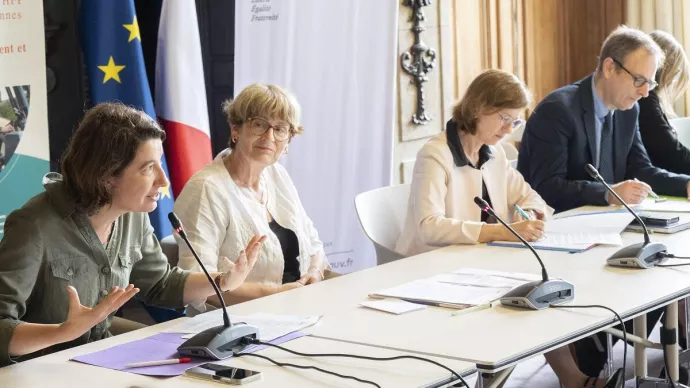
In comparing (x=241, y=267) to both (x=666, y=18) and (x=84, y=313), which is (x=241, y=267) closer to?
→ (x=84, y=313)

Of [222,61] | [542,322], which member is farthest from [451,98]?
[542,322]

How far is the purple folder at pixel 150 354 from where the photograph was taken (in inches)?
78.8

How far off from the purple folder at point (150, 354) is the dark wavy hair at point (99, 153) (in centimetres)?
36

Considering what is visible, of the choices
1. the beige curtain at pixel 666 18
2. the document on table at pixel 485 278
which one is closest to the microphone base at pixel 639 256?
the document on table at pixel 485 278

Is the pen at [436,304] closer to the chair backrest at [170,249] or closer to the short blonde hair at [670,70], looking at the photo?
the chair backrest at [170,249]

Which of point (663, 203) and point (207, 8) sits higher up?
point (207, 8)

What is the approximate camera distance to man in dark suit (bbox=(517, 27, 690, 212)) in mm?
3865

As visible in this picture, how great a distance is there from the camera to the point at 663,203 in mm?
3846

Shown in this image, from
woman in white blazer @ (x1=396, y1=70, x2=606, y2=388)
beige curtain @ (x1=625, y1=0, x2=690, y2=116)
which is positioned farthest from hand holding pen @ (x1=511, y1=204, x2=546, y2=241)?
beige curtain @ (x1=625, y1=0, x2=690, y2=116)

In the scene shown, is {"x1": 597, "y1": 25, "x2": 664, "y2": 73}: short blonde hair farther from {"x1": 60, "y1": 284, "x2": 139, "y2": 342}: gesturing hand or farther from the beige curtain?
{"x1": 60, "y1": 284, "x2": 139, "y2": 342}: gesturing hand

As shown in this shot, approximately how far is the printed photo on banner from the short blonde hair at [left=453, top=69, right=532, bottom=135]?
162 centimetres

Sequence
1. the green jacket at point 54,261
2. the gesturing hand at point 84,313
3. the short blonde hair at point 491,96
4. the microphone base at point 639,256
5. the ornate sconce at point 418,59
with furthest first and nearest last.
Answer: the ornate sconce at point 418,59
the short blonde hair at point 491,96
the microphone base at point 639,256
the green jacket at point 54,261
the gesturing hand at point 84,313

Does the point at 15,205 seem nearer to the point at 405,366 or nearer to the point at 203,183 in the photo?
the point at 203,183

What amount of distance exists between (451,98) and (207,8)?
1.63 meters
